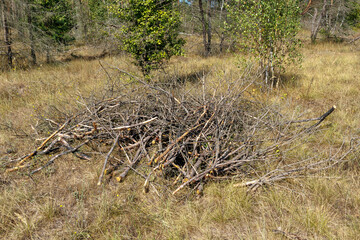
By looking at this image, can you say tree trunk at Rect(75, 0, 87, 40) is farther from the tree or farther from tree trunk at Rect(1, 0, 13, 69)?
the tree

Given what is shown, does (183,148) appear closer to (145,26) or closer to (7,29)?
(145,26)

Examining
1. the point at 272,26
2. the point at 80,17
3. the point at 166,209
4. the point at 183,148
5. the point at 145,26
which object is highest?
the point at 80,17

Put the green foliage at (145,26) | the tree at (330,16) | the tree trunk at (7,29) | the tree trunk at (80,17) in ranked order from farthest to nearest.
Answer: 1. the tree trunk at (80,17)
2. the tree at (330,16)
3. the tree trunk at (7,29)
4. the green foliage at (145,26)

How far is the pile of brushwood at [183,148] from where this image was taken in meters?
2.71

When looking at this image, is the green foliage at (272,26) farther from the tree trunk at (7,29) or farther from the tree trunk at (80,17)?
the tree trunk at (80,17)

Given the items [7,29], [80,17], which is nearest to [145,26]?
[7,29]

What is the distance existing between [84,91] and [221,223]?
543 centimetres

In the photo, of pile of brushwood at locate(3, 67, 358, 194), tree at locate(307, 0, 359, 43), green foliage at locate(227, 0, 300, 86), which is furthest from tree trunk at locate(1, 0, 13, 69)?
tree at locate(307, 0, 359, 43)

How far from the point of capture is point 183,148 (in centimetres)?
302

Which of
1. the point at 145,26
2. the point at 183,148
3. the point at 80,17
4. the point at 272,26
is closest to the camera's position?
the point at 183,148

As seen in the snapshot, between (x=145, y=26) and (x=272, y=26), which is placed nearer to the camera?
(x=272, y=26)

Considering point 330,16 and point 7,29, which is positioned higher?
point 330,16

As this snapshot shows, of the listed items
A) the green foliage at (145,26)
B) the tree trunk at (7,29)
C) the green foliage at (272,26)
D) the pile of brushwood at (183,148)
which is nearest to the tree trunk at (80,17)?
the tree trunk at (7,29)

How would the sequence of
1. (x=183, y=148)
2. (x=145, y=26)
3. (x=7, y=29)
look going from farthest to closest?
(x=7, y=29), (x=145, y=26), (x=183, y=148)
